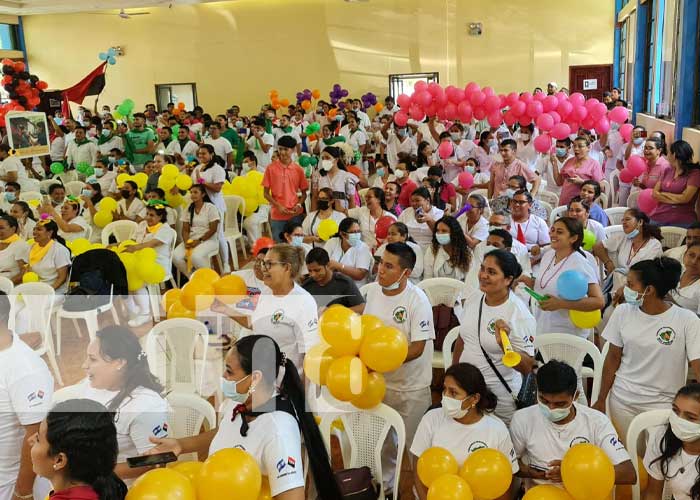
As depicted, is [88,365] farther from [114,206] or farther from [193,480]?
[114,206]

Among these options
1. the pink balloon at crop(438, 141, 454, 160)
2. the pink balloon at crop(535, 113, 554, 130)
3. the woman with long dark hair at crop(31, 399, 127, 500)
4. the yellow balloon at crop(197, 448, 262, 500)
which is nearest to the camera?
the woman with long dark hair at crop(31, 399, 127, 500)

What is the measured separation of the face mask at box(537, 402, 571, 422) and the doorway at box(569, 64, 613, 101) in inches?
444

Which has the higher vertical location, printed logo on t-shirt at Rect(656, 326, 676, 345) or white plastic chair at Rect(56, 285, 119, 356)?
printed logo on t-shirt at Rect(656, 326, 676, 345)

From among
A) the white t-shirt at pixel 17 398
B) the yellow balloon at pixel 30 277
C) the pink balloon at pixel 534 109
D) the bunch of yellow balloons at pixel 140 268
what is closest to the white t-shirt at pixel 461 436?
the white t-shirt at pixel 17 398

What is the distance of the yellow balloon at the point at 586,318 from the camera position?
3.26 metres

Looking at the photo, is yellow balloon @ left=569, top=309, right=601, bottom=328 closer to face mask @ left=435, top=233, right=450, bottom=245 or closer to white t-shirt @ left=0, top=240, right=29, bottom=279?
face mask @ left=435, top=233, right=450, bottom=245

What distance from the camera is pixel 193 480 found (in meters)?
1.97

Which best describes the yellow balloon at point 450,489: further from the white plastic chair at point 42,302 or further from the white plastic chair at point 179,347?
the white plastic chair at point 42,302

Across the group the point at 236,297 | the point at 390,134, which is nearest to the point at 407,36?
the point at 390,134

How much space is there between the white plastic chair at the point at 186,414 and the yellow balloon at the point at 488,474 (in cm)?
112

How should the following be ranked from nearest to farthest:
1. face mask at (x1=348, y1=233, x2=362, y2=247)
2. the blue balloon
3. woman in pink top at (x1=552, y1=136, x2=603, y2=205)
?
the blue balloon
face mask at (x1=348, y1=233, x2=362, y2=247)
woman in pink top at (x1=552, y1=136, x2=603, y2=205)

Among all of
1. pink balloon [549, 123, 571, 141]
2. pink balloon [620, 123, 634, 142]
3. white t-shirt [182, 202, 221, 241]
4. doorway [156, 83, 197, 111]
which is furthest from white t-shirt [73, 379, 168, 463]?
doorway [156, 83, 197, 111]

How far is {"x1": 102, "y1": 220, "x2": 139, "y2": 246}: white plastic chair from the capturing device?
19.5 ft

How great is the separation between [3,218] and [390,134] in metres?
5.23
